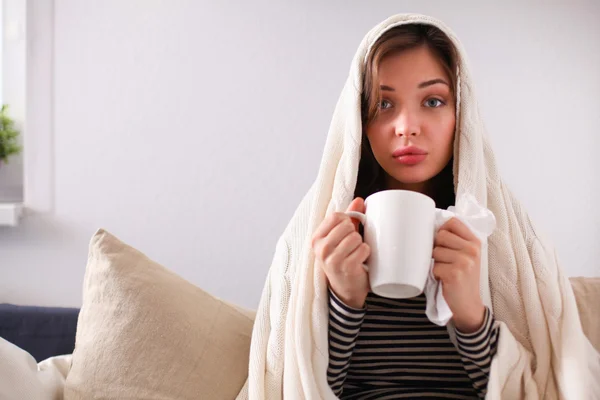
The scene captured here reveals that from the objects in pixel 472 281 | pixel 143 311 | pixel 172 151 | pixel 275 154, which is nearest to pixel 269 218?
pixel 275 154

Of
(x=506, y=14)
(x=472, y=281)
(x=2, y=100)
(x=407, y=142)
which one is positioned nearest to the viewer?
(x=472, y=281)

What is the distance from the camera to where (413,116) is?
1.04 metres

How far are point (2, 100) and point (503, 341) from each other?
1871 millimetres

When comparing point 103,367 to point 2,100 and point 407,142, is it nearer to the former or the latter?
point 407,142

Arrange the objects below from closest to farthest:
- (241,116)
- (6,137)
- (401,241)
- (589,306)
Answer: (401,241), (589,306), (241,116), (6,137)

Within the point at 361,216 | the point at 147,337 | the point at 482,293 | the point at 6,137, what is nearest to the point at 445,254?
the point at 361,216

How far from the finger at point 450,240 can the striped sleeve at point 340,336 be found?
21 cm

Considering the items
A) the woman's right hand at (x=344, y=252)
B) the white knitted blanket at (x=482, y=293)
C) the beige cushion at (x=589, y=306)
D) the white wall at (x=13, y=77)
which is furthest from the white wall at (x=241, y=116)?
the woman's right hand at (x=344, y=252)

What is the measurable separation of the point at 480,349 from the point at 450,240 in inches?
8.9

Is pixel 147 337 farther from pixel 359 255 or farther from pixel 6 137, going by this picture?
pixel 6 137

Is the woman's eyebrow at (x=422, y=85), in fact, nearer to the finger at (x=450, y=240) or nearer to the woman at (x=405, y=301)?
the woman at (x=405, y=301)

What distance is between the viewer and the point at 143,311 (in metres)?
1.19

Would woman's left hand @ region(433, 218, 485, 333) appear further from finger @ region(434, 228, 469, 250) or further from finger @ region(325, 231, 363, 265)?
finger @ region(325, 231, 363, 265)

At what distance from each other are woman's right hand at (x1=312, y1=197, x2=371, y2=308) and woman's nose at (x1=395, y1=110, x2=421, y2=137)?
19cm
